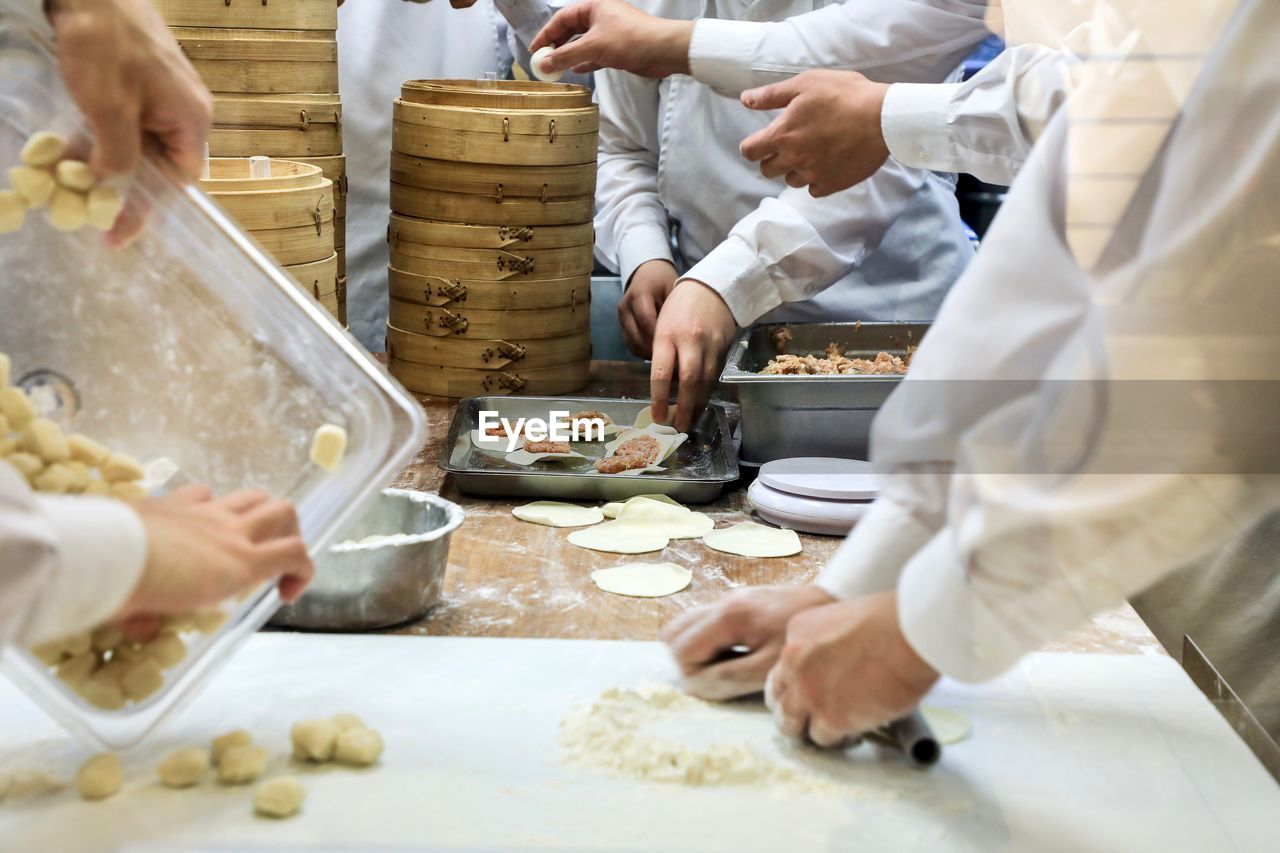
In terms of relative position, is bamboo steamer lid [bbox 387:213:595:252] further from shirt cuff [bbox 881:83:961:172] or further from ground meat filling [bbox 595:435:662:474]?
shirt cuff [bbox 881:83:961:172]

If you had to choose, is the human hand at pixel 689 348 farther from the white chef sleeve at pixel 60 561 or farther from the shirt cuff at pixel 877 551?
the white chef sleeve at pixel 60 561

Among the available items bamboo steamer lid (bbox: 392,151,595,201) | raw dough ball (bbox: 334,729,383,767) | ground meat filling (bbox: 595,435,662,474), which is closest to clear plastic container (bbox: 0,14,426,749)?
raw dough ball (bbox: 334,729,383,767)

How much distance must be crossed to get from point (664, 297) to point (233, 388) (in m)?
1.31

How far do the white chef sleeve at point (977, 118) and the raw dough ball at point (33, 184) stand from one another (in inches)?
31.4

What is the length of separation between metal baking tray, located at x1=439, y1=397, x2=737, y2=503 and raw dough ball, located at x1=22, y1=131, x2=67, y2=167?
70 centimetres

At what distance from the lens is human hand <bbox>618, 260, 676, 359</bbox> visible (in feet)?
7.30

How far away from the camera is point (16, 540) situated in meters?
0.68

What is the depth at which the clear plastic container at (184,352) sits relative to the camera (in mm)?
949

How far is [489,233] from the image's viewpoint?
1.99 m

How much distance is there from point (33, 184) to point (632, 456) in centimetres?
87

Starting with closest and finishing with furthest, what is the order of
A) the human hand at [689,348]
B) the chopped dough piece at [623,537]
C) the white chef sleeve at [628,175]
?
the chopped dough piece at [623,537]
the human hand at [689,348]
the white chef sleeve at [628,175]

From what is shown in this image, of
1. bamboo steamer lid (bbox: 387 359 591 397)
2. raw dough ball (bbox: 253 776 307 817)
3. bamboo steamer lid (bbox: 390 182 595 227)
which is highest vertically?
bamboo steamer lid (bbox: 390 182 595 227)

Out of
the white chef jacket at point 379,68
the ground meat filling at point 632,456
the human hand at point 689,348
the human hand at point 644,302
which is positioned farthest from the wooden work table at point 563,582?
the white chef jacket at point 379,68

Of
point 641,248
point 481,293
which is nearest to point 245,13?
point 481,293
